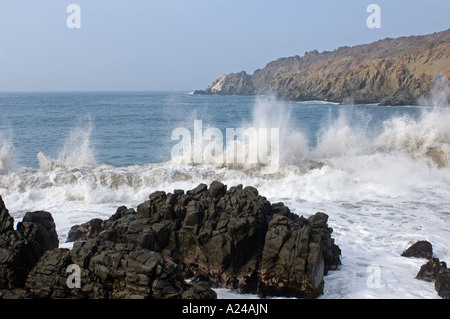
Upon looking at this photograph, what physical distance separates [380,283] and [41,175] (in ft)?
38.7

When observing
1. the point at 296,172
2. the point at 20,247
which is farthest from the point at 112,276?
the point at 296,172

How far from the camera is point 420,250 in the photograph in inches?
346

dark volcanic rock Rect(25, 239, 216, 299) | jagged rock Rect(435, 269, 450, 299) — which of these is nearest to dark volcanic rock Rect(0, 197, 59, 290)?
dark volcanic rock Rect(25, 239, 216, 299)

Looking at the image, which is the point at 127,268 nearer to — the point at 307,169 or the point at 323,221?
the point at 323,221

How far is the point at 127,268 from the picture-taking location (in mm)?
6004

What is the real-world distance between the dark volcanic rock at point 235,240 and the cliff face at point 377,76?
6495 cm

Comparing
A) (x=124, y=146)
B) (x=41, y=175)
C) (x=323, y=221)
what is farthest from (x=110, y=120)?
(x=323, y=221)

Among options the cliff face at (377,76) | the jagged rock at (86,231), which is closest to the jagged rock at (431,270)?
the jagged rock at (86,231)

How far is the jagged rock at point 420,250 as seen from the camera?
28.7 ft

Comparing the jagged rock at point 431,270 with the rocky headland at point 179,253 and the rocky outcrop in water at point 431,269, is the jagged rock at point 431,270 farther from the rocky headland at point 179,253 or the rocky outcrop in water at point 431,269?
the rocky headland at point 179,253

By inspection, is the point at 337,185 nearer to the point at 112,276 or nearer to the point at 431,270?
the point at 431,270

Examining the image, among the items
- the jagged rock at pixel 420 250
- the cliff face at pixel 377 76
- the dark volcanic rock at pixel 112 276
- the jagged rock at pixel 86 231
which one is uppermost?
the cliff face at pixel 377 76

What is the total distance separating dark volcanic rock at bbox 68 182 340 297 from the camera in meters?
7.11

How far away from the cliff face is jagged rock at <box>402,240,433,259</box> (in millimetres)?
62975
